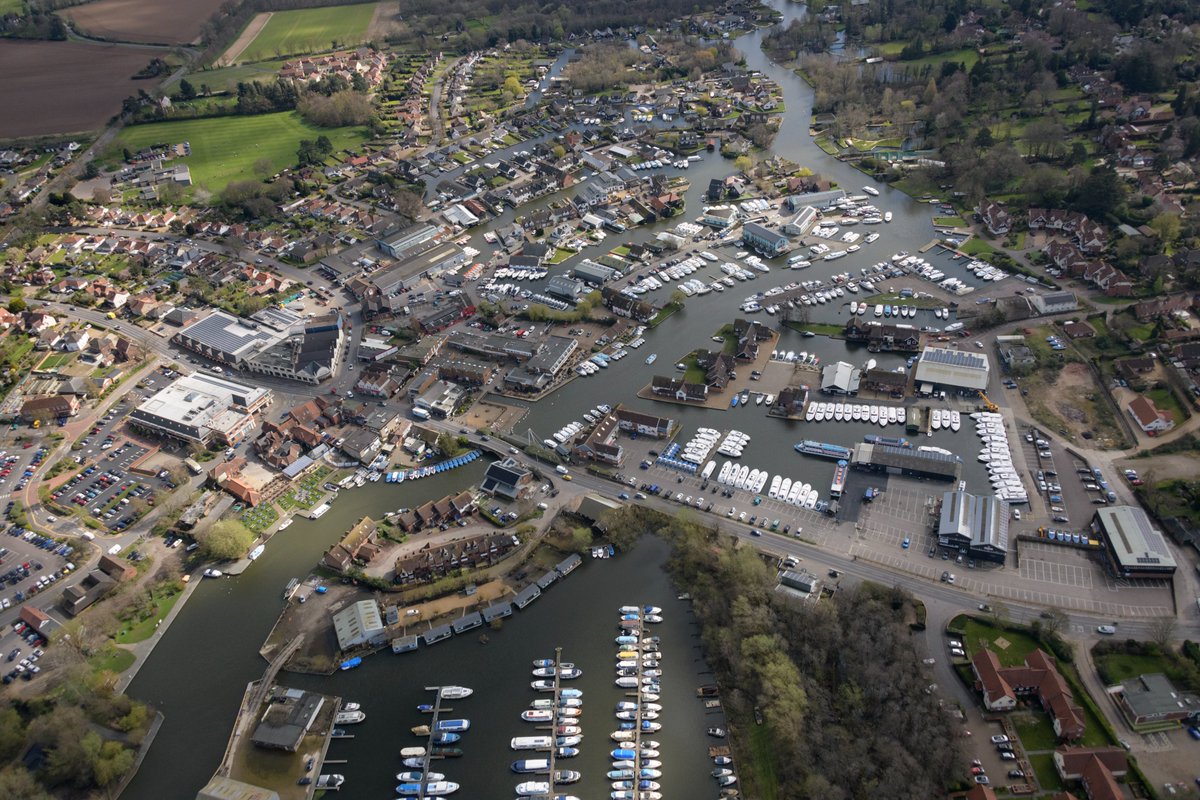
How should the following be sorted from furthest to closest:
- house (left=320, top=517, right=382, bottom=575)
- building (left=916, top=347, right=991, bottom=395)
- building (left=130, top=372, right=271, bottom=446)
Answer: building (left=130, top=372, right=271, bottom=446), building (left=916, top=347, right=991, bottom=395), house (left=320, top=517, right=382, bottom=575)

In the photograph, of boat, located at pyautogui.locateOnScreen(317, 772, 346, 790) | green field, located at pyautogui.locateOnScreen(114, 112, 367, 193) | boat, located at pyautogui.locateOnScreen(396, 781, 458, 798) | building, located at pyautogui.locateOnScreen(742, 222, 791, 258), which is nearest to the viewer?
boat, located at pyautogui.locateOnScreen(396, 781, 458, 798)

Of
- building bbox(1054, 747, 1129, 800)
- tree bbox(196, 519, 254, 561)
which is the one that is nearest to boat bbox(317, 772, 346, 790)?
tree bbox(196, 519, 254, 561)

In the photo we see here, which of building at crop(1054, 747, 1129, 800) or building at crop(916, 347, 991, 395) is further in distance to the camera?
building at crop(916, 347, 991, 395)

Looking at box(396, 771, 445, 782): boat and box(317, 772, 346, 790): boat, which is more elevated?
box(396, 771, 445, 782): boat

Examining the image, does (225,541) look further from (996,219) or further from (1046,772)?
(996,219)

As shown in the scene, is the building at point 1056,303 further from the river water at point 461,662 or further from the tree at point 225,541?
the tree at point 225,541

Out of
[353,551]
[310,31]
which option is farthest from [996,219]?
[310,31]

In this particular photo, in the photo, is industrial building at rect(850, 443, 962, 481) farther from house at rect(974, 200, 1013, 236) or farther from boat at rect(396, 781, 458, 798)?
house at rect(974, 200, 1013, 236)
